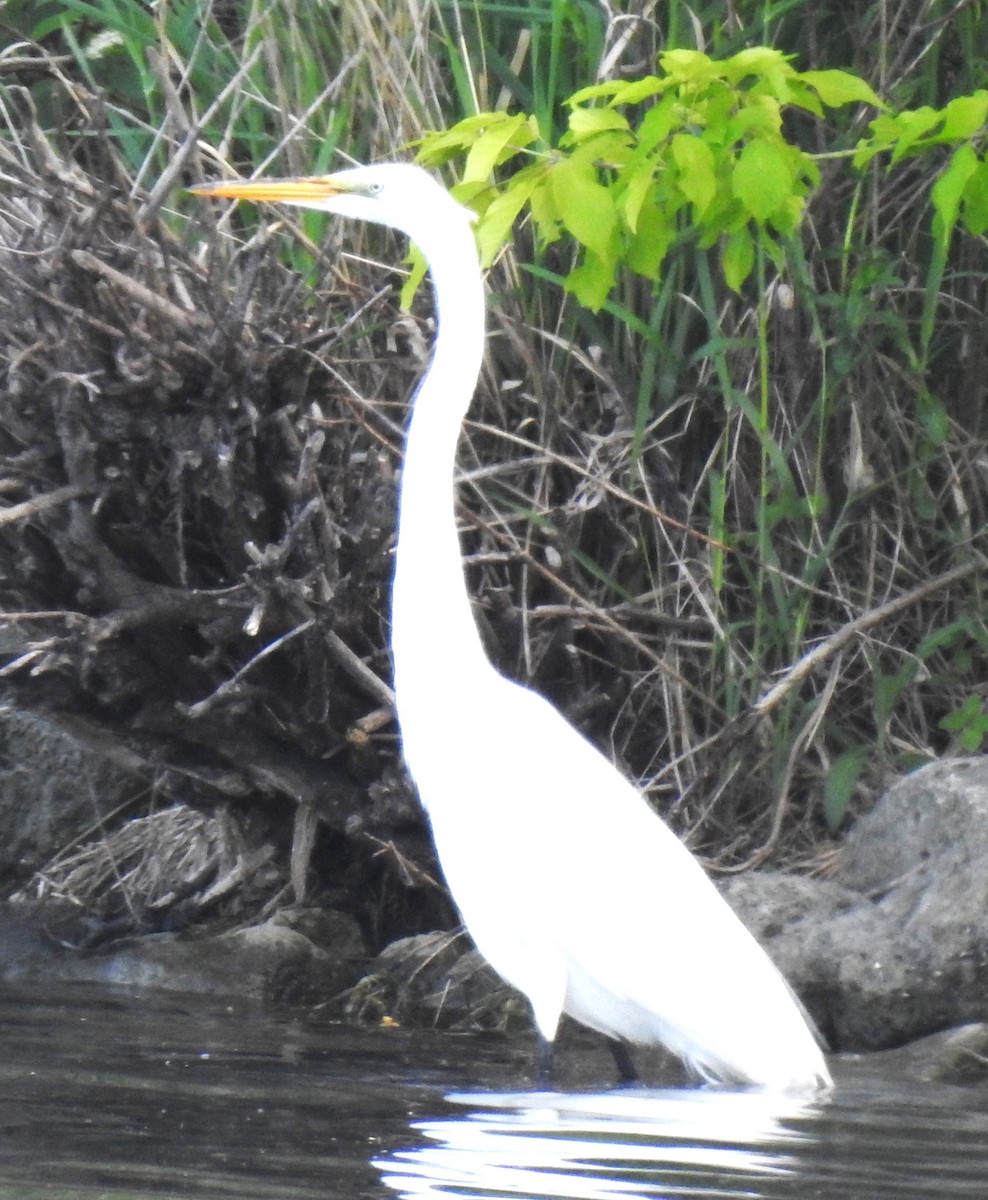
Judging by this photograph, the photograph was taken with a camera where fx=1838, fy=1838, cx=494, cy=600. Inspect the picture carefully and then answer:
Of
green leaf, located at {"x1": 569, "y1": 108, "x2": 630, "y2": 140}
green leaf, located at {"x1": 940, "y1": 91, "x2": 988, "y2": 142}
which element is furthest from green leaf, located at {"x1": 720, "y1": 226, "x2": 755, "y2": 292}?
green leaf, located at {"x1": 940, "y1": 91, "x2": 988, "y2": 142}

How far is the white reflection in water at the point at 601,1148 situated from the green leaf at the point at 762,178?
1.60 m

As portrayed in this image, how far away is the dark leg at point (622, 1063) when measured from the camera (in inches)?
140

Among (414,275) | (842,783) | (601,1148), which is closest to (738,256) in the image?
(414,275)

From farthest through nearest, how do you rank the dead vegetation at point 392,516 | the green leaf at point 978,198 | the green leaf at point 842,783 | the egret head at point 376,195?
the green leaf at point 842,783 → the dead vegetation at point 392,516 → the egret head at point 376,195 → the green leaf at point 978,198

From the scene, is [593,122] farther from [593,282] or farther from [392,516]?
[392,516]

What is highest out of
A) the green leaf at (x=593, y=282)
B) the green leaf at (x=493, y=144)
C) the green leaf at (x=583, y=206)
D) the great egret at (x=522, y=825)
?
the green leaf at (x=493, y=144)

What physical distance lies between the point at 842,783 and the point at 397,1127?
6.45 feet

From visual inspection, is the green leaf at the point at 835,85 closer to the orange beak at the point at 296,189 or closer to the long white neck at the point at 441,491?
the long white neck at the point at 441,491

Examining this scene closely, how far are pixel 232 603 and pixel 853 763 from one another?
5.02ft

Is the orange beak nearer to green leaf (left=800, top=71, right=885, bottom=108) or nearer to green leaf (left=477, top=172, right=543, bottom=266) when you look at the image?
green leaf (left=477, top=172, right=543, bottom=266)

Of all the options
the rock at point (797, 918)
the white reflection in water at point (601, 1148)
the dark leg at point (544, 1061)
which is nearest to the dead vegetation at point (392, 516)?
the rock at point (797, 918)

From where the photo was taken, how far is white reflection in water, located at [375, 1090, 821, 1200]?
7.39 ft

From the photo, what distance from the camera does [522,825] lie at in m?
3.53

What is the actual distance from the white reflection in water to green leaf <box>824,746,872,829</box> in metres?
1.20
